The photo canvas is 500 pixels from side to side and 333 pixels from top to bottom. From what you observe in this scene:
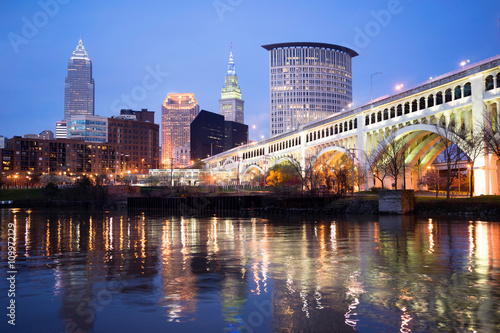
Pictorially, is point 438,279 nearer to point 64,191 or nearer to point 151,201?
point 151,201

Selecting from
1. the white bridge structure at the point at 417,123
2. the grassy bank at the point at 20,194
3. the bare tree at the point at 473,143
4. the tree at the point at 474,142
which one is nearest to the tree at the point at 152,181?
the grassy bank at the point at 20,194

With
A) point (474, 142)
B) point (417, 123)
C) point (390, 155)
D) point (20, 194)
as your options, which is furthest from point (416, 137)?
point (20, 194)

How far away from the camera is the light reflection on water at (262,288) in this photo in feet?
30.3

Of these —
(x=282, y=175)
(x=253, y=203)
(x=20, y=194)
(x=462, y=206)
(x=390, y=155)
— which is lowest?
(x=253, y=203)

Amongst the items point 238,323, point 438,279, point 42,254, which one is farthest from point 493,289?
point 42,254

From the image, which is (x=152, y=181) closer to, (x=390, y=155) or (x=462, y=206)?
(x=390, y=155)

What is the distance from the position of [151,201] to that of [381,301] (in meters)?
89.4

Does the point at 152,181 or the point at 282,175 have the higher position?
the point at 282,175

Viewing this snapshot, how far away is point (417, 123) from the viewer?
70500 millimetres

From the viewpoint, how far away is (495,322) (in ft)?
29.5

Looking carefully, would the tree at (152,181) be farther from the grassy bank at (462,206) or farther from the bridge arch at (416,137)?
the grassy bank at (462,206)

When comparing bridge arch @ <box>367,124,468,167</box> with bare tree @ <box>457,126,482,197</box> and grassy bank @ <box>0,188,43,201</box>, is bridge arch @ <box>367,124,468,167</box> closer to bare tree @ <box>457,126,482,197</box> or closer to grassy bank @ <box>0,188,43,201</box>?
bare tree @ <box>457,126,482,197</box>

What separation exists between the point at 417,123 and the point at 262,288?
214 ft

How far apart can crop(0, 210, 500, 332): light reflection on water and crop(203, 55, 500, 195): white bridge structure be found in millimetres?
40312
